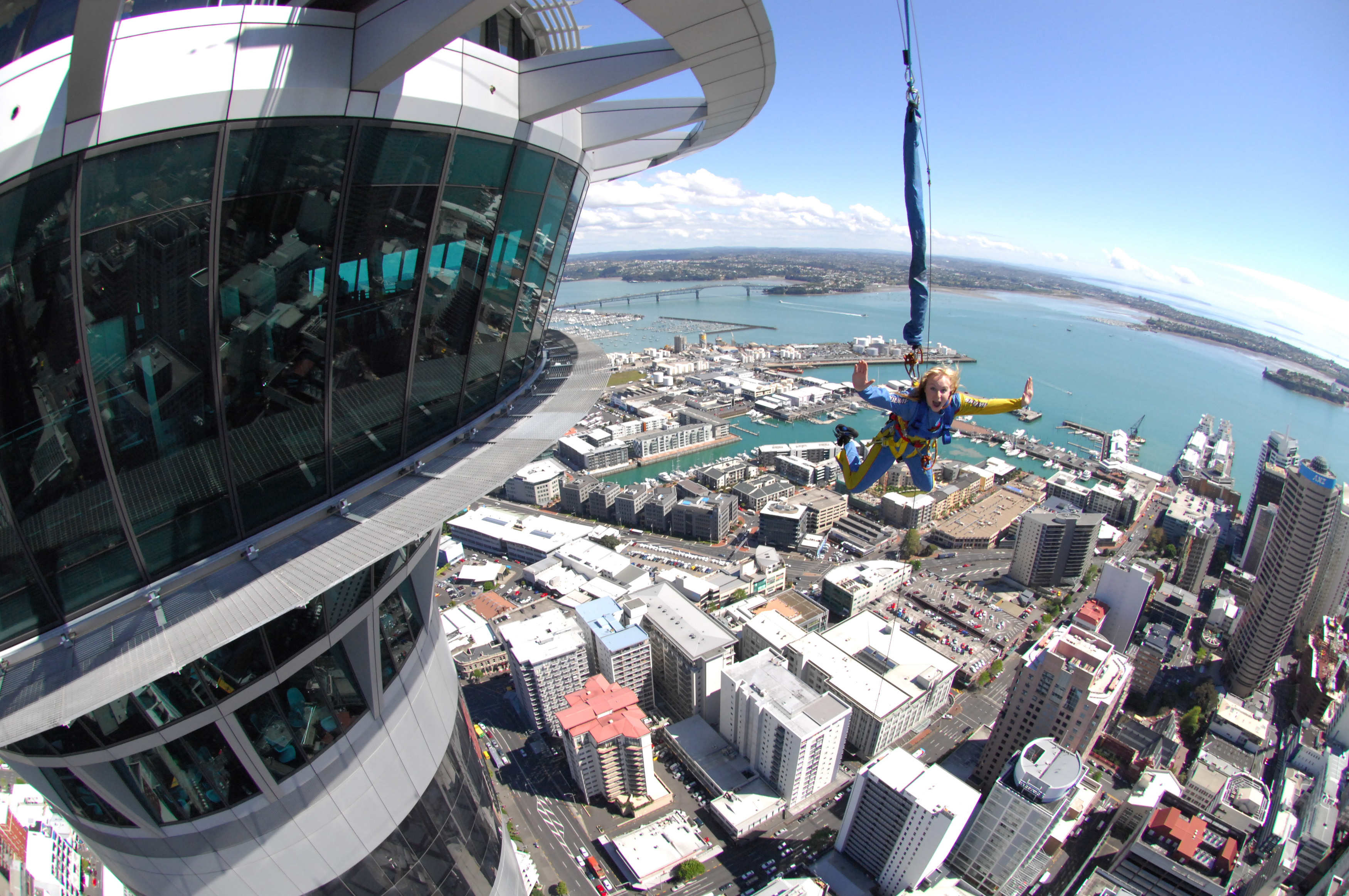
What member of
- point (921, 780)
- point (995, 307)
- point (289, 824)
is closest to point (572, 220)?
point (289, 824)

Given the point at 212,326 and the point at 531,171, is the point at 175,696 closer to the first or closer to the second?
the point at 212,326

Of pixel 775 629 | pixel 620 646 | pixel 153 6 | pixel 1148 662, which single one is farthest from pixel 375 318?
Answer: pixel 1148 662

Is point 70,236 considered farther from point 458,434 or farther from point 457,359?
point 458,434

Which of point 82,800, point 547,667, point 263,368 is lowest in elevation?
point 547,667

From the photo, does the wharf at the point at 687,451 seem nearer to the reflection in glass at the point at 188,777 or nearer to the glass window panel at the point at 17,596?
the reflection in glass at the point at 188,777

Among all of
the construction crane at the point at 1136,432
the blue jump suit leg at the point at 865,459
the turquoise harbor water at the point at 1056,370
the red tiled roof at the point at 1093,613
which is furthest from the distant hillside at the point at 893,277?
the blue jump suit leg at the point at 865,459

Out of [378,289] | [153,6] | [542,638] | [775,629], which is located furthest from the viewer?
[775,629]
